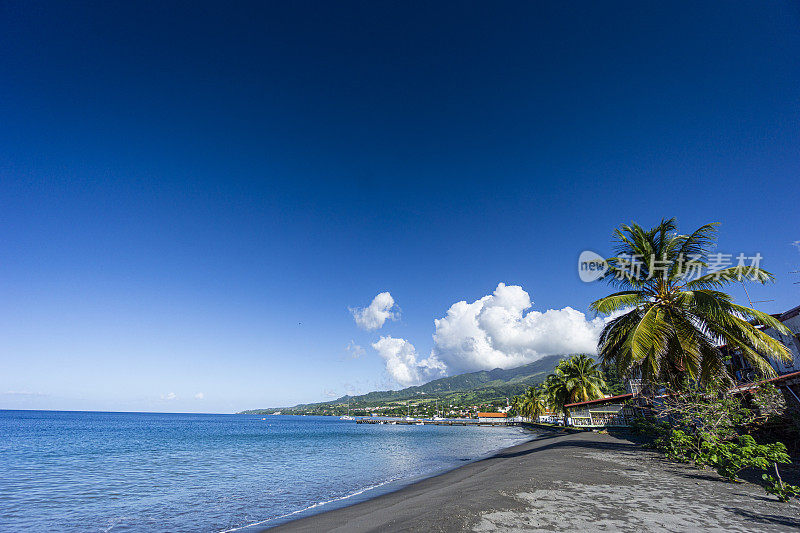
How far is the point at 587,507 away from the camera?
806 centimetres

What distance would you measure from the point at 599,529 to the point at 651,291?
12.0m

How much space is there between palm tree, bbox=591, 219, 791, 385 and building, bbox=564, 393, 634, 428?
21.6 meters

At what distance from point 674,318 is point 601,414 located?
4500cm

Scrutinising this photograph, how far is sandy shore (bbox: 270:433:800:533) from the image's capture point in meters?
6.88

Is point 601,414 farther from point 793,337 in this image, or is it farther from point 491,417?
point 491,417

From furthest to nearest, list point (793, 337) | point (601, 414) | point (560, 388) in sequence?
point (601, 414) → point (560, 388) → point (793, 337)

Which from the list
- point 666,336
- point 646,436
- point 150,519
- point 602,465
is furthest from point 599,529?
point 646,436

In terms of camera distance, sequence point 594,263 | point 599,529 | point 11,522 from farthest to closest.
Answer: point 594,263
point 11,522
point 599,529

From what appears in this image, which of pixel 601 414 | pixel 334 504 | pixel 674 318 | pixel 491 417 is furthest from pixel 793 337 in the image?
pixel 491 417

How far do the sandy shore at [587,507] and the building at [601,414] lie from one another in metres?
25.0

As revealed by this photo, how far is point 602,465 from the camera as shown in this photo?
45.6 ft

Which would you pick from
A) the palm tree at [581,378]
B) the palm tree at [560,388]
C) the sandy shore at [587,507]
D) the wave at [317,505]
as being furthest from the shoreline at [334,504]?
the palm tree at [560,388]

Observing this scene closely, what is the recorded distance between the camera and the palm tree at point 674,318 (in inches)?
503

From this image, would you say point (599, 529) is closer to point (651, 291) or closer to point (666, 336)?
point (666, 336)
